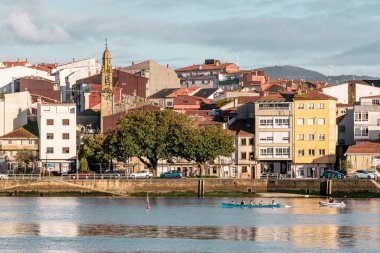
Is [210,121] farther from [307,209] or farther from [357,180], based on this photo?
[307,209]

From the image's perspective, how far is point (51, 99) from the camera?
182000mm

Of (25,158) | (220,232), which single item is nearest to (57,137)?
(25,158)

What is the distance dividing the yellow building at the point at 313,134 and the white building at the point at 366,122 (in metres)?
2.70

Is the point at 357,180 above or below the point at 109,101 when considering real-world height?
below

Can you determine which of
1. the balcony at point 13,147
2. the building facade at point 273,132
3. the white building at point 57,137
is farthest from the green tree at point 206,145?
the balcony at point 13,147

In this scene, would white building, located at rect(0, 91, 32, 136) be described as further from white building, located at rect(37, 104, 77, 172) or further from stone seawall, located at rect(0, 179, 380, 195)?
stone seawall, located at rect(0, 179, 380, 195)

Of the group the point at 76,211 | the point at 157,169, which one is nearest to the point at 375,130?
the point at 157,169

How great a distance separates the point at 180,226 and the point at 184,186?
29363 millimetres

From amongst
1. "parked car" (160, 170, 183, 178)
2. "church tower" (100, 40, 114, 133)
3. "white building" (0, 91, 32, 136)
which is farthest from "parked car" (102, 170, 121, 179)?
"white building" (0, 91, 32, 136)

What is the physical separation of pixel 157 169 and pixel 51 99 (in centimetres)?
3887

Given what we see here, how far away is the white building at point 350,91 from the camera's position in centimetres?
17750

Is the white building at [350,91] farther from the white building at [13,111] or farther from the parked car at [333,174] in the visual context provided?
the white building at [13,111]

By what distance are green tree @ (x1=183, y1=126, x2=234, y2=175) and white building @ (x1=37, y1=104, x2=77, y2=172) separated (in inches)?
711

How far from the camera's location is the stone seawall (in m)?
127
